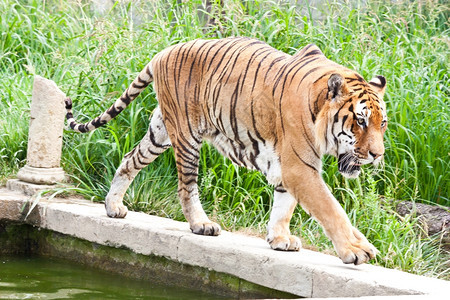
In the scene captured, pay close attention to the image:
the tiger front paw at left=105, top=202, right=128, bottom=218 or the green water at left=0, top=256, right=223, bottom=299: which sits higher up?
the tiger front paw at left=105, top=202, right=128, bottom=218

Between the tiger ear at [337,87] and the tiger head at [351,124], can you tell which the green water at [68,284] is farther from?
the tiger ear at [337,87]

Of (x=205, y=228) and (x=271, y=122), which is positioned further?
(x=205, y=228)

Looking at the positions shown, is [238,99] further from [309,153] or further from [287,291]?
[287,291]

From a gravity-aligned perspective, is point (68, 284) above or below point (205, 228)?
below

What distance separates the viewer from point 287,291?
4.44 metres

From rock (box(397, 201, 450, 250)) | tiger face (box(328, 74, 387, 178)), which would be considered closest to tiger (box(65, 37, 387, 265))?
tiger face (box(328, 74, 387, 178))

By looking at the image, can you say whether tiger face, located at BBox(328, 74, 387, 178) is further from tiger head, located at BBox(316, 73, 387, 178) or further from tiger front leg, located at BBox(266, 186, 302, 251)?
tiger front leg, located at BBox(266, 186, 302, 251)

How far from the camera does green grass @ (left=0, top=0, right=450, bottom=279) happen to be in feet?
18.6

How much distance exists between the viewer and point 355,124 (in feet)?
13.9

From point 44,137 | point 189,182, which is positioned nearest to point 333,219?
point 189,182

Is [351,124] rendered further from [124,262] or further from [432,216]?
[124,262]

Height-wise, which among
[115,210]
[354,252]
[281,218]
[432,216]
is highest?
[354,252]

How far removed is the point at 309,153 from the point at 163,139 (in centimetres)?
148

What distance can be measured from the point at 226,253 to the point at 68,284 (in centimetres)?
112
